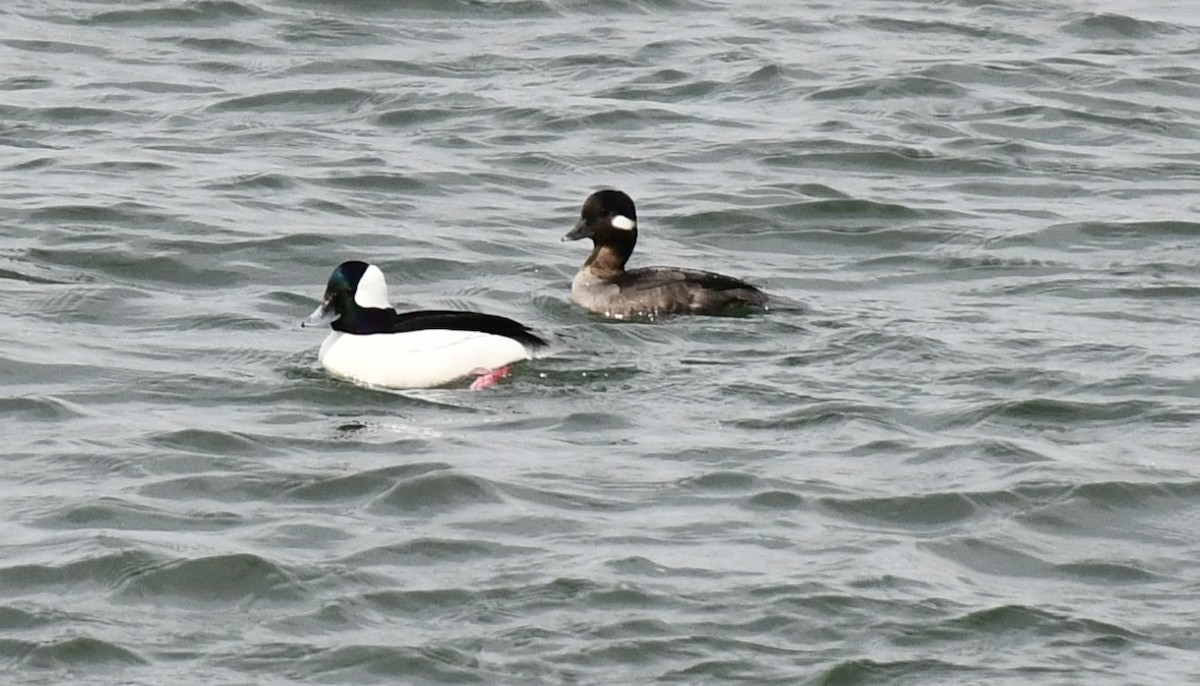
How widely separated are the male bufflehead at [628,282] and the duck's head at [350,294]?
1577mm

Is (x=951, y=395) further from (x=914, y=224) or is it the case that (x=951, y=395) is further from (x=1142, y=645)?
(x=914, y=224)

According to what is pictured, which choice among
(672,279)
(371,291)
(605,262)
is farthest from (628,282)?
(371,291)

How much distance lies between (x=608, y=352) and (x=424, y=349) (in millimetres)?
1197

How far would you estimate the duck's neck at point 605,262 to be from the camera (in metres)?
14.5

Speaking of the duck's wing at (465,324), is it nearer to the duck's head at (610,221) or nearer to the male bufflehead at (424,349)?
the male bufflehead at (424,349)

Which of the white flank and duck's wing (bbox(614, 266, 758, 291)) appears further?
duck's wing (bbox(614, 266, 758, 291))

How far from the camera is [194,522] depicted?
33.4 feet

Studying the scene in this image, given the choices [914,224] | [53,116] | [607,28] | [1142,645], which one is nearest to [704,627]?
[1142,645]

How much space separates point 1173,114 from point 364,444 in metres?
10.3

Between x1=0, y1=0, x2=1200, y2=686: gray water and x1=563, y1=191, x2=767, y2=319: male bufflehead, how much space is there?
145mm

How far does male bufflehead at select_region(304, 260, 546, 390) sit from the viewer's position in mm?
12578

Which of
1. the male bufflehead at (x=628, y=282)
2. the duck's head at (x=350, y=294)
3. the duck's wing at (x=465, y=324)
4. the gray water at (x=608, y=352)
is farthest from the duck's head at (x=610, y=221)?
the duck's head at (x=350, y=294)

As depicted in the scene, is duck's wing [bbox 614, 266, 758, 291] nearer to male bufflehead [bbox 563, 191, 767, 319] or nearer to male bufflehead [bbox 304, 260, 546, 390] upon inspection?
male bufflehead [bbox 563, 191, 767, 319]

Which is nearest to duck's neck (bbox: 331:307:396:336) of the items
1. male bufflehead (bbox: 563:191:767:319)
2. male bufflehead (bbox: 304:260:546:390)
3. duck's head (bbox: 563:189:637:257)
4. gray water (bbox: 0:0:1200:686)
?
male bufflehead (bbox: 304:260:546:390)
